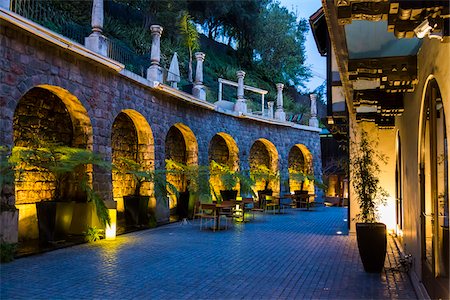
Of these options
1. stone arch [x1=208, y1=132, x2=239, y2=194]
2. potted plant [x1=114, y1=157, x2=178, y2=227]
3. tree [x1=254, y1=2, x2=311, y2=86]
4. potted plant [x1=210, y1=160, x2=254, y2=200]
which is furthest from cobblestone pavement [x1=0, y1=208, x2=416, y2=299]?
tree [x1=254, y1=2, x2=311, y2=86]

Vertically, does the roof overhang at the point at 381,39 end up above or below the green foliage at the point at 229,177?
above

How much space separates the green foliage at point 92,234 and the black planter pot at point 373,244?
209 inches

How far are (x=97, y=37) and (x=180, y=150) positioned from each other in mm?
5940

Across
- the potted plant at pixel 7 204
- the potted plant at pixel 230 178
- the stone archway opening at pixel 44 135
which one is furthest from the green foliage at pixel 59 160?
the potted plant at pixel 230 178

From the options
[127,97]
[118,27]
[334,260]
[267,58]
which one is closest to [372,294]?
[334,260]

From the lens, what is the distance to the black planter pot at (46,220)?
7.99m

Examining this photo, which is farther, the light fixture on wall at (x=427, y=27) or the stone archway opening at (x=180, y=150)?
the stone archway opening at (x=180, y=150)

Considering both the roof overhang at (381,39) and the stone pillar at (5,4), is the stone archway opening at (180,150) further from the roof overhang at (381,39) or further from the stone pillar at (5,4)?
the roof overhang at (381,39)

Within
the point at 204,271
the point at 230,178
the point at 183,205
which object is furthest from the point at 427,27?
the point at 230,178

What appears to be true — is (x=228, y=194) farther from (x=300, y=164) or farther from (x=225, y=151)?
(x=300, y=164)

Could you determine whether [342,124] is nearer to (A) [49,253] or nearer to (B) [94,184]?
(B) [94,184]

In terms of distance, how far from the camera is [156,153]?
12.3 m

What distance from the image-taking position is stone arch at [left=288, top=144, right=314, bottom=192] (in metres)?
22.0

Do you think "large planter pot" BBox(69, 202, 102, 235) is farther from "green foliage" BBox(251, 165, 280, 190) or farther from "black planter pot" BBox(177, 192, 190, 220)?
"green foliage" BBox(251, 165, 280, 190)
